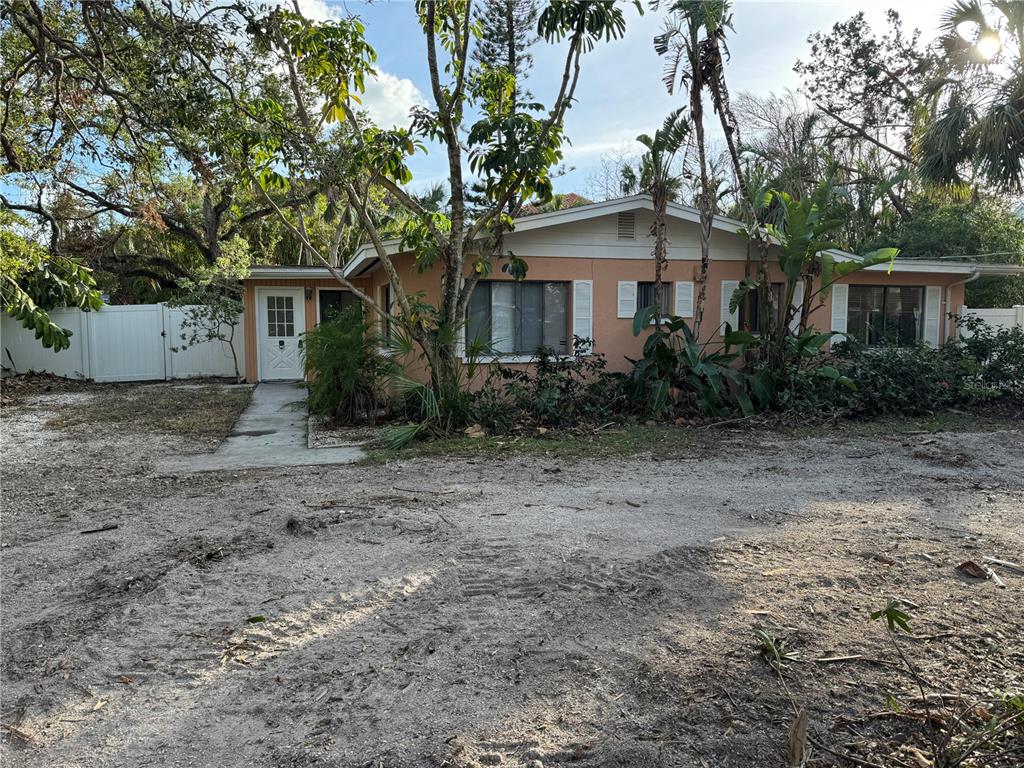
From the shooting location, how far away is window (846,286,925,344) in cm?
1373

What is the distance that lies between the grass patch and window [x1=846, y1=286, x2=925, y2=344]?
11.6 meters

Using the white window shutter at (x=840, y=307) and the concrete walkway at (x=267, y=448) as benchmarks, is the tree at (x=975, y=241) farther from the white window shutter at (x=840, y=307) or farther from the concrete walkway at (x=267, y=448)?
the concrete walkway at (x=267, y=448)

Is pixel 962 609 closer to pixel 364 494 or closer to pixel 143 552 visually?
pixel 364 494

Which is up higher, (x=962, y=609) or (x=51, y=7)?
(x=51, y=7)

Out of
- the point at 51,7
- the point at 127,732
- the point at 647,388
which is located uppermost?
the point at 51,7

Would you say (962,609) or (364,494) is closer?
(962,609)

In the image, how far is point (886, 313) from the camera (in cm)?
1396

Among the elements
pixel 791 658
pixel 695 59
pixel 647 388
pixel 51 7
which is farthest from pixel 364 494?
pixel 695 59

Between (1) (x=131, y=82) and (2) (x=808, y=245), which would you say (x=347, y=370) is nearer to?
(1) (x=131, y=82)

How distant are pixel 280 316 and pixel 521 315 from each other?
780 cm

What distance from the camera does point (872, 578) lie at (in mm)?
4113

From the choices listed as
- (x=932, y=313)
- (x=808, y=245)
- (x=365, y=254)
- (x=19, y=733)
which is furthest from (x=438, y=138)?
(x=932, y=313)

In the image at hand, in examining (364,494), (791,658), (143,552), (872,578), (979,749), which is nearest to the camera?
(979,749)

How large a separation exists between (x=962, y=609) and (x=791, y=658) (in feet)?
3.93
